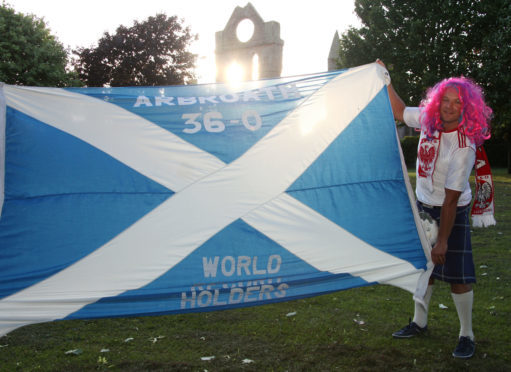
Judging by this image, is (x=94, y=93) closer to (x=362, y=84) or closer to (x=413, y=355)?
(x=362, y=84)

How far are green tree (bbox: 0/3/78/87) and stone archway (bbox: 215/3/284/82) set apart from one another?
48.4ft

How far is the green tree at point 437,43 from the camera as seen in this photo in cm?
1983

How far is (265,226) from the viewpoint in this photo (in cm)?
344

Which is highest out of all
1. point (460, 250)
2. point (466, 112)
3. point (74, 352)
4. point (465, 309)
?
point (466, 112)

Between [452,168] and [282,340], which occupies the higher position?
[452,168]

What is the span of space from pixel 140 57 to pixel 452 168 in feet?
103

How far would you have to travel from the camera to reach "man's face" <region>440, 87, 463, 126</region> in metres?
3.62

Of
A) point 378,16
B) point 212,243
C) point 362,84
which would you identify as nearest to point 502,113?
point 378,16

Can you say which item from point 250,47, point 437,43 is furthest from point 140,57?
point 437,43

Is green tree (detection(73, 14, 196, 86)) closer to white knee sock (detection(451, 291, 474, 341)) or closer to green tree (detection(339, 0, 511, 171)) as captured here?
green tree (detection(339, 0, 511, 171))

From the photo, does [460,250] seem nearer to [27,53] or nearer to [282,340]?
[282,340]

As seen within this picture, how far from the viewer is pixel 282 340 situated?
13.8 ft

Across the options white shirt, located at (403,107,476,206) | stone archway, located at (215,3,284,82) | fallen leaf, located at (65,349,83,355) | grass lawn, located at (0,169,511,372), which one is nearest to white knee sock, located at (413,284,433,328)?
grass lawn, located at (0,169,511,372)

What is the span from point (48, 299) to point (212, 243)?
1206 mm
